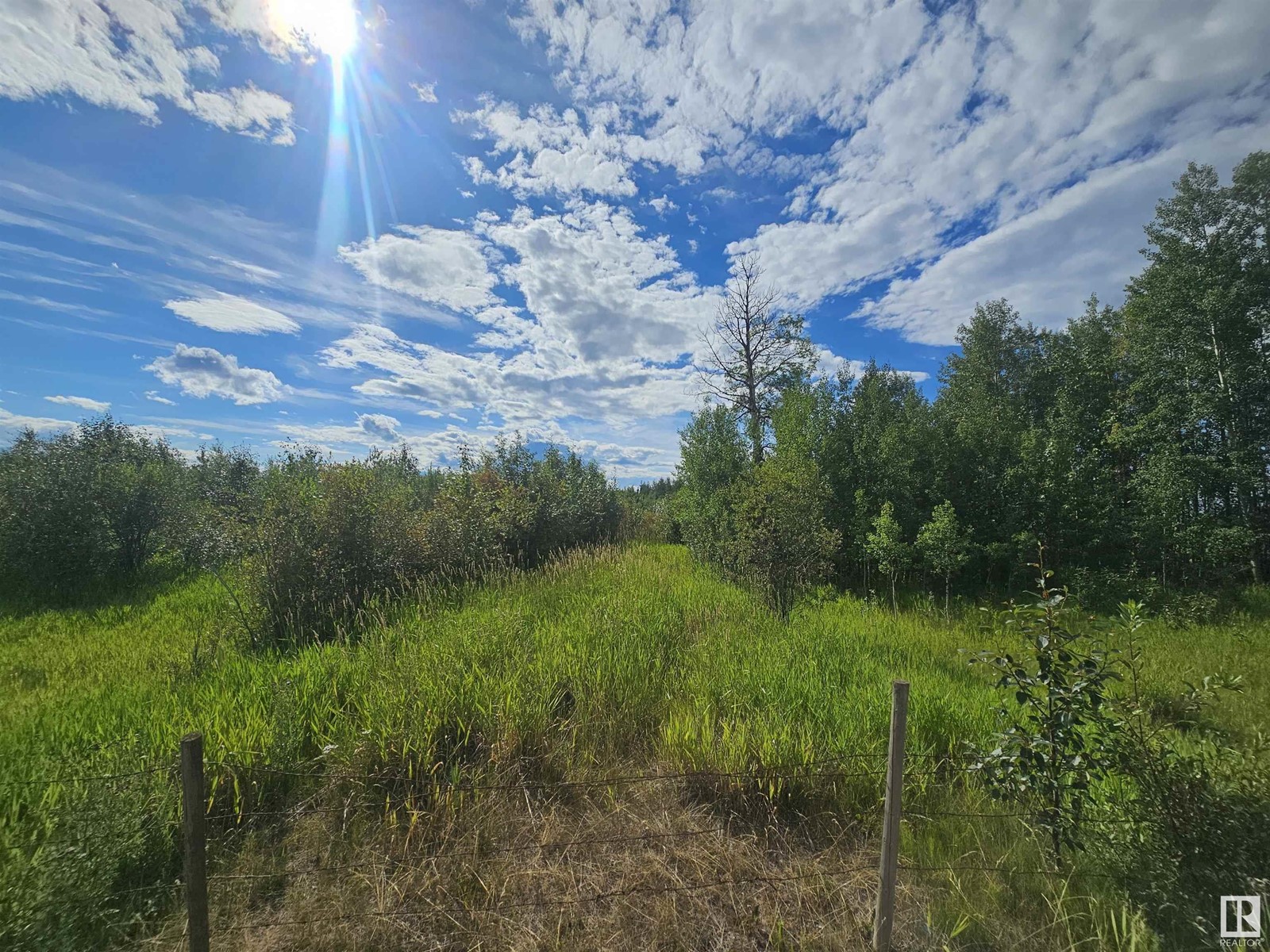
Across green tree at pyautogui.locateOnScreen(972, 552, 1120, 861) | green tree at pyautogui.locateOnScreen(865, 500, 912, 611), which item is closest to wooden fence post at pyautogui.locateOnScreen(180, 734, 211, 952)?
green tree at pyautogui.locateOnScreen(972, 552, 1120, 861)

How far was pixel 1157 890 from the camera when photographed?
228 cm

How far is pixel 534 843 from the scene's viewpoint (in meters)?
2.99

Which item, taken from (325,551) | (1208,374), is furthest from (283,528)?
(1208,374)

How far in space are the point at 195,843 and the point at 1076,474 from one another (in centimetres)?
1682

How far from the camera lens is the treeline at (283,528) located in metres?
7.38

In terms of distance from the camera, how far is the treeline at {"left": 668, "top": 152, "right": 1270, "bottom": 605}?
10758 millimetres

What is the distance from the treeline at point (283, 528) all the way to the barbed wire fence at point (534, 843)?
3.15 m

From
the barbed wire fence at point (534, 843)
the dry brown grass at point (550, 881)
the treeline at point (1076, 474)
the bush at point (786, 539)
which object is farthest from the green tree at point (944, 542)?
the dry brown grass at point (550, 881)

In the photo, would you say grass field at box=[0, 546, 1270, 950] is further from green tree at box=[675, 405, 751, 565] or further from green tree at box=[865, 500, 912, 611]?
green tree at box=[675, 405, 751, 565]

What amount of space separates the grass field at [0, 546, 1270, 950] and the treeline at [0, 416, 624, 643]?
167 cm

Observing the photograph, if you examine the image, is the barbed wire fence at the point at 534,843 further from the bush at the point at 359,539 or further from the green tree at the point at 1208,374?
the green tree at the point at 1208,374

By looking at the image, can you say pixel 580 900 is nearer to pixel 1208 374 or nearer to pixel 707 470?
pixel 707 470

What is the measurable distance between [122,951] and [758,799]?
3575mm

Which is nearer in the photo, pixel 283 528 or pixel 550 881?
pixel 550 881
